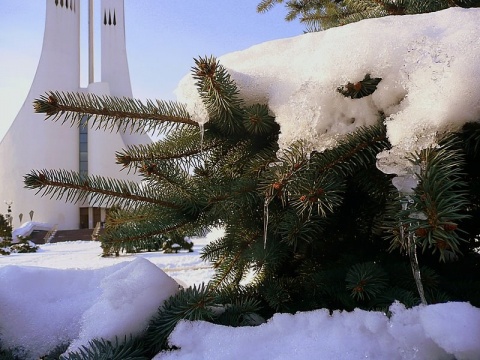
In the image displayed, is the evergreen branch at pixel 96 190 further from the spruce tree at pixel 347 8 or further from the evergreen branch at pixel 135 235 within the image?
the spruce tree at pixel 347 8

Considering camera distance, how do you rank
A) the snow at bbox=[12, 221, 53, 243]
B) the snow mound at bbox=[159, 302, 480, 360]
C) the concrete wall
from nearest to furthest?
the snow mound at bbox=[159, 302, 480, 360], the snow at bbox=[12, 221, 53, 243], the concrete wall

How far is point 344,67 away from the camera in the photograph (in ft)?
1.51

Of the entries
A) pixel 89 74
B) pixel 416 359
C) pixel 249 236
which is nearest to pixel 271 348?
pixel 416 359

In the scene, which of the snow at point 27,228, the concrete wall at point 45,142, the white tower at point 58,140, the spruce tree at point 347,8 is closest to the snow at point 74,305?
the spruce tree at point 347,8

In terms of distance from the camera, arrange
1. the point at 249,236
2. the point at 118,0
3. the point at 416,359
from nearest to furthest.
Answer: the point at 416,359, the point at 249,236, the point at 118,0

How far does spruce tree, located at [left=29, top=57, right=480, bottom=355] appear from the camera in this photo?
451 millimetres

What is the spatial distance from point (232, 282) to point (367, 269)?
0.25 metres

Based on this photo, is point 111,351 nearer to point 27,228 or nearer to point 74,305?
point 74,305

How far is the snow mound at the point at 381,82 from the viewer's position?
39 cm

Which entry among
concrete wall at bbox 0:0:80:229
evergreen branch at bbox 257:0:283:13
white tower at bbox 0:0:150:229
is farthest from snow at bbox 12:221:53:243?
evergreen branch at bbox 257:0:283:13

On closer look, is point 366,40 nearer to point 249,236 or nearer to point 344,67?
point 344,67

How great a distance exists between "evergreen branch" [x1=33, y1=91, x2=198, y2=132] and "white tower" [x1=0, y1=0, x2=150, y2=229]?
15.9 metres

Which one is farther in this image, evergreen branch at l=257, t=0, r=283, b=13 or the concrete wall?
the concrete wall

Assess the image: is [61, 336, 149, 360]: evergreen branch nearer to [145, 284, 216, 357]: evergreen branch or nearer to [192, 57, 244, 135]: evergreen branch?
[145, 284, 216, 357]: evergreen branch
